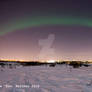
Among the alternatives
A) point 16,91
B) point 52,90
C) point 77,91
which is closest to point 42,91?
point 52,90

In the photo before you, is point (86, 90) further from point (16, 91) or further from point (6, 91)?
point (6, 91)

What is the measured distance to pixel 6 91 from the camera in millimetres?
6855

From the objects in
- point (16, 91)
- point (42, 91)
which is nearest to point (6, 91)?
point (16, 91)

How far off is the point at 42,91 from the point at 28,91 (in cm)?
71

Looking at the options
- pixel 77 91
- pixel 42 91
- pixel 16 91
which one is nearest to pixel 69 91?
pixel 77 91

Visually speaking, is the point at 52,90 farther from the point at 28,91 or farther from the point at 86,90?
the point at 86,90

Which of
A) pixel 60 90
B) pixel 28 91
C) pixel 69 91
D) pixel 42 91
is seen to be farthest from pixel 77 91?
pixel 28 91

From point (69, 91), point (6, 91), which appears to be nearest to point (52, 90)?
point (69, 91)

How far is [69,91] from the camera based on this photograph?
23.1 feet

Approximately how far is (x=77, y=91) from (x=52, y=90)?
1279 millimetres

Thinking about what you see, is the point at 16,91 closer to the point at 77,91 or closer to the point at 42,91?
the point at 42,91

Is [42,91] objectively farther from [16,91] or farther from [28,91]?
[16,91]

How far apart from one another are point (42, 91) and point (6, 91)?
1.80 metres

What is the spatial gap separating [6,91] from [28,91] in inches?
43.2
